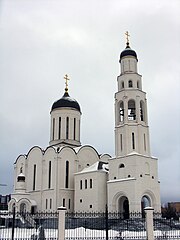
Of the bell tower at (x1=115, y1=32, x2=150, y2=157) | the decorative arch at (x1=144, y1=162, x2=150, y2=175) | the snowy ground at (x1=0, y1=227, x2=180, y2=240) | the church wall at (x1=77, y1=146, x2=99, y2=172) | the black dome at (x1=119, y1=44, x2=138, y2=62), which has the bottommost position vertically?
the snowy ground at (x1=0, y1=227, x2=180, y2=240)

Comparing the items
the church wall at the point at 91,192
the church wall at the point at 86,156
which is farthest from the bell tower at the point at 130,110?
the church wall at the point at 86,156

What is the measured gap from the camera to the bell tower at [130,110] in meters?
29.9

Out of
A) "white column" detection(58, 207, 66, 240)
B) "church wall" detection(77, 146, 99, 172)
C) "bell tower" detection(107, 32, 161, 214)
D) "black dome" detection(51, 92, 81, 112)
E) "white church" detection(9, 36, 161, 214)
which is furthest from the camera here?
"black dome" detection(51, 92, 81, 112)

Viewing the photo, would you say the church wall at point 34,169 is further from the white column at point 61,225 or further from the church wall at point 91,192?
the white column at point 61,225

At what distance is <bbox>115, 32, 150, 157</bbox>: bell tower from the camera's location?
2989 cm

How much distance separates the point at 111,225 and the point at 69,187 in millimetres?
11082

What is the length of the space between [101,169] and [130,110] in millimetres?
6365

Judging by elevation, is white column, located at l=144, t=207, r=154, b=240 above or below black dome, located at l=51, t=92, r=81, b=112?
below

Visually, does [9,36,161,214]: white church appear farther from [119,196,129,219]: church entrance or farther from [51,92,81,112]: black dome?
[51,92,81,112]: black dome

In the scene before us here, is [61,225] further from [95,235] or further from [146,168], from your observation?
[146,168]

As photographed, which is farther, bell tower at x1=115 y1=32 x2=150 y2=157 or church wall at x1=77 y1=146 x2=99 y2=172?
church wall at x1=77 y1=146 x2=99 y2=172

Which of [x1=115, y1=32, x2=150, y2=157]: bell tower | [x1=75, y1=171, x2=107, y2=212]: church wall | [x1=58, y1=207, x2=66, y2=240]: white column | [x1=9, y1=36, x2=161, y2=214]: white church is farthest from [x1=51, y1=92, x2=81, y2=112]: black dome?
[x1=58, y1=207, x2=66, y2=240]: white column

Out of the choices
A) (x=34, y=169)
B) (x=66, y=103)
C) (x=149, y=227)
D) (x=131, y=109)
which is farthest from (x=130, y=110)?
(x=149, y=227)

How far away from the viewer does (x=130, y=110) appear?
31.8 meters
